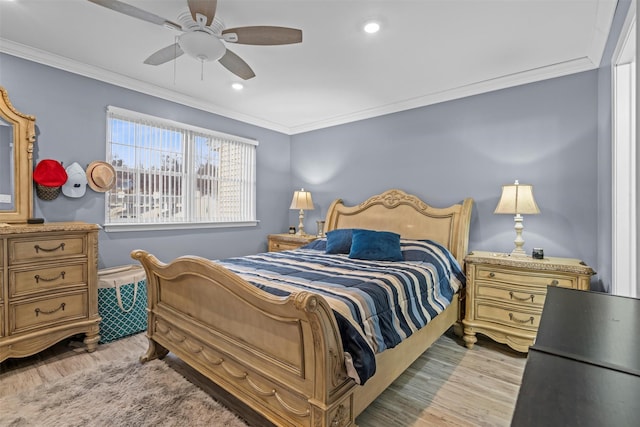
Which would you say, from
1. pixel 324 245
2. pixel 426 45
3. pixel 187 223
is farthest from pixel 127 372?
pixel 426 45

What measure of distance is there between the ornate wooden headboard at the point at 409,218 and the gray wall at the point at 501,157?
163mm

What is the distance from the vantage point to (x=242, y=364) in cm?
174

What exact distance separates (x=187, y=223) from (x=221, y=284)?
2.24 metres

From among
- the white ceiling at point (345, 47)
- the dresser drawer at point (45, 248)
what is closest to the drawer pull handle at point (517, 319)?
the white ceiling at point (345, 47)

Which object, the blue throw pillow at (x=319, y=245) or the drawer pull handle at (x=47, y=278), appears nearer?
the drawer pull handle at (x=47, y=278)

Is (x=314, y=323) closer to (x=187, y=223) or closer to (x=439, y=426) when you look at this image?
(x=439, y=426)

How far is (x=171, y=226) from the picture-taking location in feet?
11.9

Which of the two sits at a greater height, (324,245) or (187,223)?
(187,223)

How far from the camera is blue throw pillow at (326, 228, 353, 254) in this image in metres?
3.28

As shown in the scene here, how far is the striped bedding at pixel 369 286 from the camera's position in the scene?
1.55m

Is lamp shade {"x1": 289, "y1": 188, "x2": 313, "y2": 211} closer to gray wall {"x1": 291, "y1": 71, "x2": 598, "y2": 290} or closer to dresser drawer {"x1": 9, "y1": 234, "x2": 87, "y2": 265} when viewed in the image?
gray wall {"x1": 291, "y1": 71, "x2": 598, "y2": 290}

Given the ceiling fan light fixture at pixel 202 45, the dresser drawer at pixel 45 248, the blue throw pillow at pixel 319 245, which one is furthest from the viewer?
the blue throw pillow at pixel 319 245

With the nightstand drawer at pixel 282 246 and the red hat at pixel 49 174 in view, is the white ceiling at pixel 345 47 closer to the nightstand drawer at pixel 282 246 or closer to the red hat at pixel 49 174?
the red hat at pixel 49 174

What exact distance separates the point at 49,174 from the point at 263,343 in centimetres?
256
